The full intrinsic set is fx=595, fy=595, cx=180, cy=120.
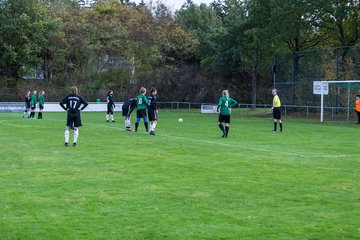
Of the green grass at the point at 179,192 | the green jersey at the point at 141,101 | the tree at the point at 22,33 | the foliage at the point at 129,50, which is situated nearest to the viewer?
the green grass at the point at 179,192

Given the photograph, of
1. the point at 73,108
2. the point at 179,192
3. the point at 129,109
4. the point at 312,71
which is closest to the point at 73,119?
the point at 73,108

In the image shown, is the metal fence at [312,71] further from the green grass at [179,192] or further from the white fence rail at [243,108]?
the green grass at [179,192]

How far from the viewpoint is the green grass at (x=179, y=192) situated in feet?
26.6

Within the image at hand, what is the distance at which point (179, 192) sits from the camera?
1076cm

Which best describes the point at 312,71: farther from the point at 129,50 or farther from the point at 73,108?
the point at 129,50

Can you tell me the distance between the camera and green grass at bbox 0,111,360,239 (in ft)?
26.6

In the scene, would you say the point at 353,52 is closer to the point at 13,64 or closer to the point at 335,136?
the point at 335,136

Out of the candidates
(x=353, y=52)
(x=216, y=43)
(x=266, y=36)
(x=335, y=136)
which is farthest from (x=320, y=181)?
(x=216, y=43)

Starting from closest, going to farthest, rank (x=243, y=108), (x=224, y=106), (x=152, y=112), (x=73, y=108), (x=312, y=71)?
(x=73, y=108), (x=224, y=106), (x=152, y=112), (x=312, y=71), (x=243, y=108)

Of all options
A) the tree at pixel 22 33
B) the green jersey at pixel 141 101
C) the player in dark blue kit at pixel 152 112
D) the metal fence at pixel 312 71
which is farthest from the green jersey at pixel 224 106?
the tree at pixel 22 33

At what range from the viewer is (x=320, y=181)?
12.1 m

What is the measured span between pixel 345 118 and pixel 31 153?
2415 cm

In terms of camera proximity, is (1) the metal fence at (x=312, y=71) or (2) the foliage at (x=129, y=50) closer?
(1) the metal fence at (x=312, y=71)

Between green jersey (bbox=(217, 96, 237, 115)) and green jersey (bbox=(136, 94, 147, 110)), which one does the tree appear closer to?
green jersey (bbox=(136, 94, 147, 110))
